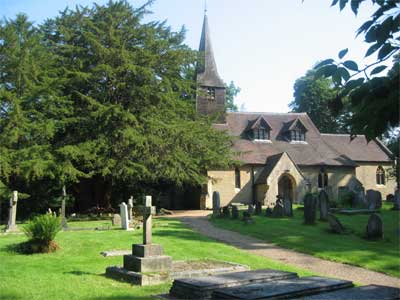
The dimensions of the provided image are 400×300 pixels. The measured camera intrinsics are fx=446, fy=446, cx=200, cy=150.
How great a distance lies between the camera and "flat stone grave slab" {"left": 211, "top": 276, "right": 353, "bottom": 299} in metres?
6.38

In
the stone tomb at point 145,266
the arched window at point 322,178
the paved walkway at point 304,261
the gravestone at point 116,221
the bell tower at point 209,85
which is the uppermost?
the bell tower at point 209,85

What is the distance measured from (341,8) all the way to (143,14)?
31.1m

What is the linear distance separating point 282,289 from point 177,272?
3438mm

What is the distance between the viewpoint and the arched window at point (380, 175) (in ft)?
140

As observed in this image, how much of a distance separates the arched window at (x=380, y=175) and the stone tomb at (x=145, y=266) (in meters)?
37.1

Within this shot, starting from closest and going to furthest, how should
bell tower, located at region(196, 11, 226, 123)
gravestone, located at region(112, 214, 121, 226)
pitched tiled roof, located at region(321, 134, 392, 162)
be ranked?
gravestone, located at region(112, 214, 121, 226)
bell tower, located at region(196, 11, 226, 123)
pitched tiled roof, located at region(321, 134, 392, 162)

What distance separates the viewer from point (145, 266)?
9703 mm

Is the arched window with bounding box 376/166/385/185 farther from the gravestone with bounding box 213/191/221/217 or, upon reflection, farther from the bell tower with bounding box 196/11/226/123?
the gravestone with bounding box 213/191/221/217

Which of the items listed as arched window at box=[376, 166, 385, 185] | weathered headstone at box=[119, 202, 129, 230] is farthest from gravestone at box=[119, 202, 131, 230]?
arched window at box=[376, 166, 385, 185]

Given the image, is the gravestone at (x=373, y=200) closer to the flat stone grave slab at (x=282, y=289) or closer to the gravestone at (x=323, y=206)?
the gravestone at (x=323, y=206)

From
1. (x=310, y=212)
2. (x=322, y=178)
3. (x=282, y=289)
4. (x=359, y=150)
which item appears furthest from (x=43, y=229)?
(x=359, y=150)

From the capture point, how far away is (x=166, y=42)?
31609mm

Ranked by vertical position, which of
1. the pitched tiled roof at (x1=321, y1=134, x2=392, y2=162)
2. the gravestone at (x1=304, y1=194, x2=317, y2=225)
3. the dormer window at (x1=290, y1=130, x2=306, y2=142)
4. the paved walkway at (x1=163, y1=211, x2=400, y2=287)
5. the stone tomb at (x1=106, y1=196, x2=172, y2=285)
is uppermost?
the dormer window at (x1=290, y1=130, x2=306, y2=142)

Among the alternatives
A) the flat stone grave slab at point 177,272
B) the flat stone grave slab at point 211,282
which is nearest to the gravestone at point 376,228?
the flat stone grave slab at point 177,272
